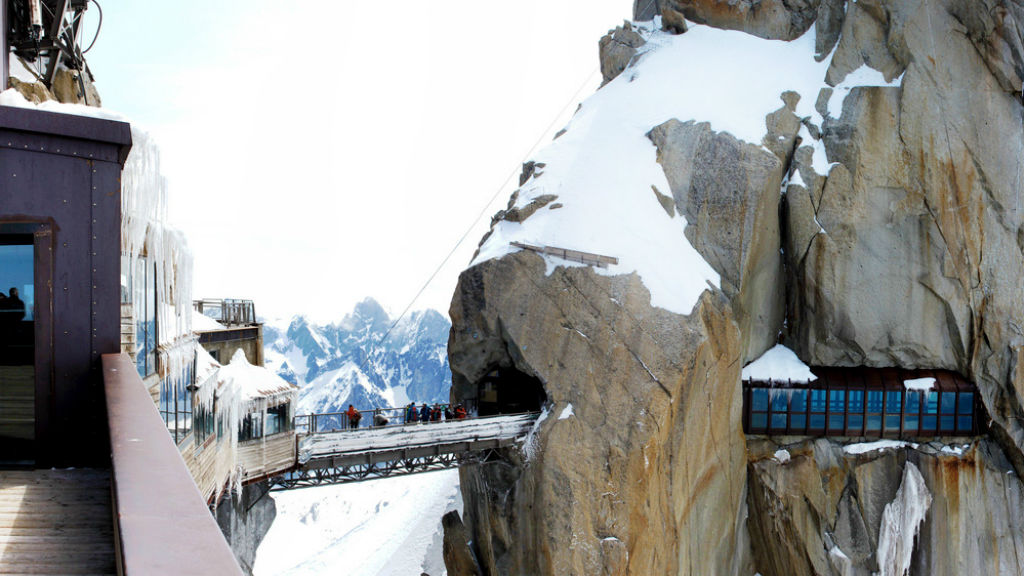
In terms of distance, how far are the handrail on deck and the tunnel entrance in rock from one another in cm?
2157

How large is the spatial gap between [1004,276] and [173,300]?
30349 millimetres

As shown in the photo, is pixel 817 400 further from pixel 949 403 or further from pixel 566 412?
pixel 566 412

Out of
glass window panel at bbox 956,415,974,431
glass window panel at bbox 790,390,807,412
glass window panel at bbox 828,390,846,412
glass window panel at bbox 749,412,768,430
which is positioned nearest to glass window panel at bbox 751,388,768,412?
glass window panel at bbox 749,412,768,430

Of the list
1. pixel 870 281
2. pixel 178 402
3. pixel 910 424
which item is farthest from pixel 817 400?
pixel 178 402

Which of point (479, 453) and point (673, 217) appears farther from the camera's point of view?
point (673, 217)

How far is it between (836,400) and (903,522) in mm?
5226

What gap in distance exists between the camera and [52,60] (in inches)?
639

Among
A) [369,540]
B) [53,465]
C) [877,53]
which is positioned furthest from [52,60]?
[369,540]

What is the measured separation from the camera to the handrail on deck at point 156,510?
2.18m

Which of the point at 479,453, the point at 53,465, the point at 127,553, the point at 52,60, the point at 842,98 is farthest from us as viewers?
the point at 842,98

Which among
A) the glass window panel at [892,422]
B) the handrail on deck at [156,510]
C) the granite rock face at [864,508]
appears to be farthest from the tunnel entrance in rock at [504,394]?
the handrail on deck at [156,510]

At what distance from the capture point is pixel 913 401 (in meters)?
27.7

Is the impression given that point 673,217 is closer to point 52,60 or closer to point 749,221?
point 749,221

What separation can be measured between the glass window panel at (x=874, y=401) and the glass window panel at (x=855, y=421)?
51 centimetres
